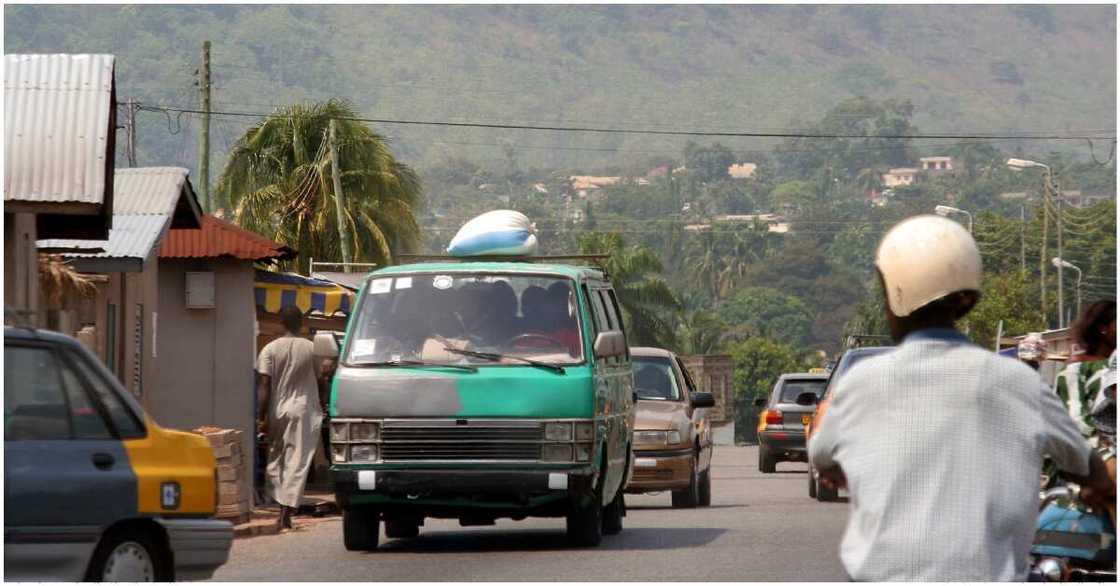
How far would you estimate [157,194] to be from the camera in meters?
18.0

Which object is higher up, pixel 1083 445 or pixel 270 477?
pixel 1083 445

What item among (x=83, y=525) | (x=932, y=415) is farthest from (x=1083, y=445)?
(x=83, y=525)

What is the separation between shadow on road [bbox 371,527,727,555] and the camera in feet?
50.0

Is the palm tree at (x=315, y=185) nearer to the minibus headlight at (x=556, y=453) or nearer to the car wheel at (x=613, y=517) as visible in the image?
the car wheel at (x=613, y=517)

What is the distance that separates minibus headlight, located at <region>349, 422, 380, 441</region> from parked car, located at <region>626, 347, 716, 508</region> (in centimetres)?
579

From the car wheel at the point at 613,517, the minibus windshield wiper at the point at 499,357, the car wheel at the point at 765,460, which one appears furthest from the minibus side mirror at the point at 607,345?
the car wheel at the point at 765,460

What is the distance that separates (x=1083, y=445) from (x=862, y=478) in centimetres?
59

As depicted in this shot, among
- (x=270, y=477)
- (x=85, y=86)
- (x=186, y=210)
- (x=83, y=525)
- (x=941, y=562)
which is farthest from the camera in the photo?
(x=186, y=210)

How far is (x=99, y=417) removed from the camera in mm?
9484

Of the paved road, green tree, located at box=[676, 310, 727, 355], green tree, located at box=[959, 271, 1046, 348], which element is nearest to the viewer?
the paved road

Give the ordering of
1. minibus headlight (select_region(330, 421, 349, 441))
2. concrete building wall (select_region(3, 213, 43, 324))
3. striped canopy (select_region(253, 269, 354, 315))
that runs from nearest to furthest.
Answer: concrete building wall (select_region(3, 213, 43, 324)), minibus headlight (select_region(330, 421, 349, 441)), striped canopy (select_region(253, 269, 354, 315))

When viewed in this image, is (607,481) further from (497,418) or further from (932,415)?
(932,415)

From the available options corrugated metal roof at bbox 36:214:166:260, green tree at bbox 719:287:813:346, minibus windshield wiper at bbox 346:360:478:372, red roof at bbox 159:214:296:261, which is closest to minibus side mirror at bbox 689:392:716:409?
red roof at bbox 159:214:296:261

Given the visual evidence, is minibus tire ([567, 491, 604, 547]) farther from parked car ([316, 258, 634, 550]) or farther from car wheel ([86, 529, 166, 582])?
car wheel ([86, 529, 166, 582])
